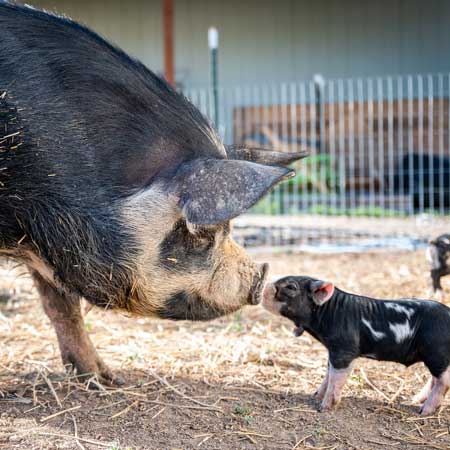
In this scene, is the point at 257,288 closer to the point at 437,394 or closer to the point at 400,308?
the point at 400,308

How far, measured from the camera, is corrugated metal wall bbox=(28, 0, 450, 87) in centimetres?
1633

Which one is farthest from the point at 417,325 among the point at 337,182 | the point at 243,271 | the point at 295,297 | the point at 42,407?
the point at 337,182

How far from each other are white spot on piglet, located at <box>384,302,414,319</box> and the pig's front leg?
154cm

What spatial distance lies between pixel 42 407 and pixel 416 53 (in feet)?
46.6

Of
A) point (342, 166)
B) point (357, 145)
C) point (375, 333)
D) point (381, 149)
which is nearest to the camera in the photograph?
point (375, 333)

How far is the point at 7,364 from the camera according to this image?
4676 mm

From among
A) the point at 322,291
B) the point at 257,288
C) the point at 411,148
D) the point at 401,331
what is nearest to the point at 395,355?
the point at 401,331

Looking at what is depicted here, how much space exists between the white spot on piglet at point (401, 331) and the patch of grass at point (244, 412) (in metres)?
0.83

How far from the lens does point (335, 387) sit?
3.84 meters

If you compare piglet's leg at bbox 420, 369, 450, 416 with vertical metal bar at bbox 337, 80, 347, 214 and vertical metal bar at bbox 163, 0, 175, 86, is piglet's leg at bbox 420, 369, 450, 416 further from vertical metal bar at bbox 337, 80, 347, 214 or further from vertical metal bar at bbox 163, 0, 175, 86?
vertical metal bar at bbox 163, 0, 175, 86

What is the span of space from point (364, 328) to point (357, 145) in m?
10.9

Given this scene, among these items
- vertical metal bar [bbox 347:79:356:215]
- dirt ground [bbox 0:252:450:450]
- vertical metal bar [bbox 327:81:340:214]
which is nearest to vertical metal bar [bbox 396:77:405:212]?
vertical metal bar [bbox 347:79:356:215]

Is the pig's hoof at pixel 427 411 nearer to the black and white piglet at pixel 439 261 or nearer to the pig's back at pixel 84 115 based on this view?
the pig's back at pixel 84 115

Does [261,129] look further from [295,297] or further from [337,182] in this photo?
[295,297]
